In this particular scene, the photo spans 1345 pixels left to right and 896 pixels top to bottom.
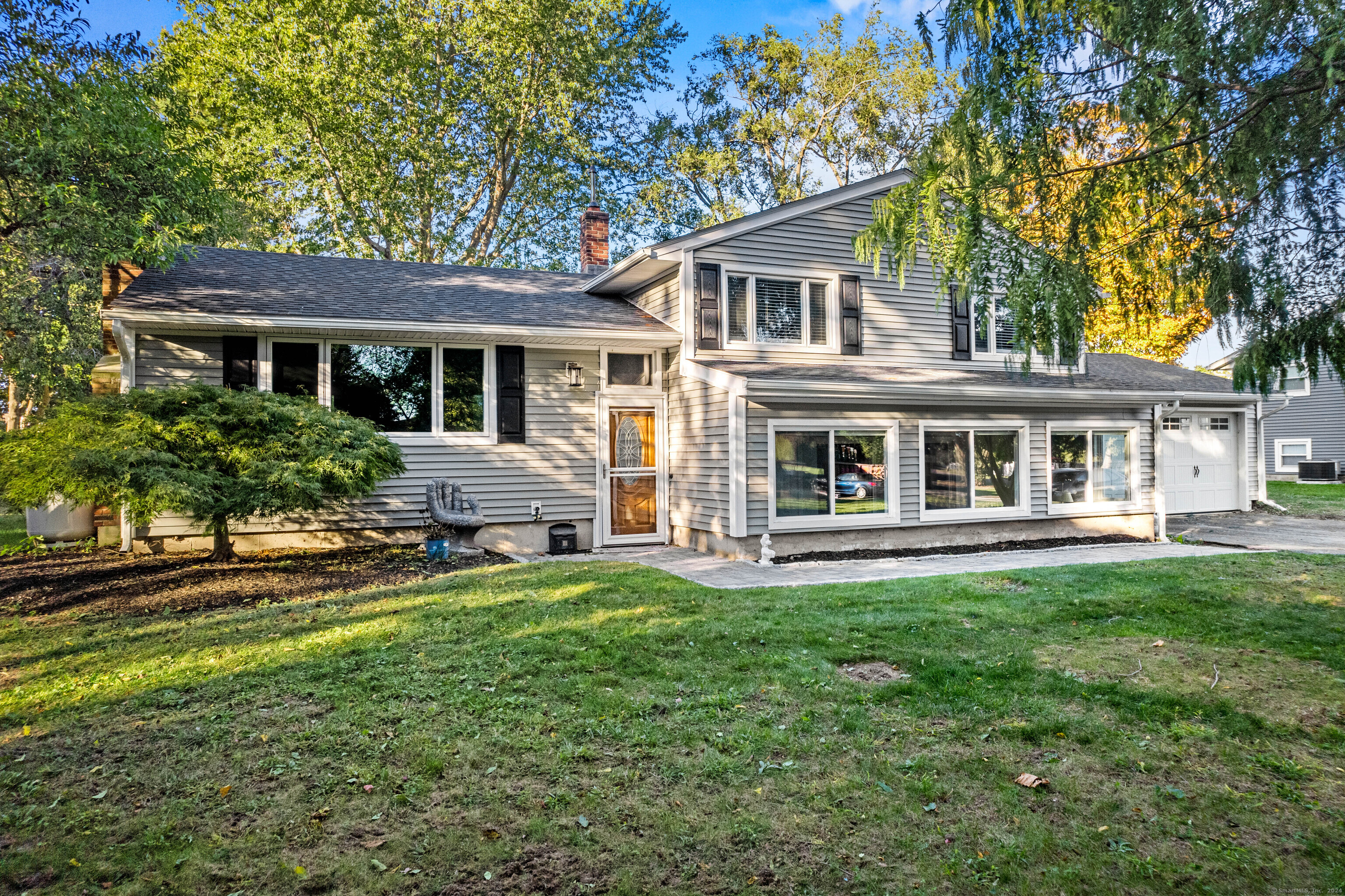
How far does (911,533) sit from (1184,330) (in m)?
13.7

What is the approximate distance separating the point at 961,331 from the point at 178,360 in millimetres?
11236

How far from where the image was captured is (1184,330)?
760 inches

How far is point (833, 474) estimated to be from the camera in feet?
33.2

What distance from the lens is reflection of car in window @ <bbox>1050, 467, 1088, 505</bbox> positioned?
11.7 metres

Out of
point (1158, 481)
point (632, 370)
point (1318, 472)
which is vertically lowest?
point (1318, 472)

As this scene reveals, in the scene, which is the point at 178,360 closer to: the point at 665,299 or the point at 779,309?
the point at 665,299

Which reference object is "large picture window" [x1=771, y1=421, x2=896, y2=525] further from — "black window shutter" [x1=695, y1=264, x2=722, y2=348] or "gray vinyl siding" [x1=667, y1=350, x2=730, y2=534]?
"black window shutter" [x1=695, y1=264, x2=722, y2=348]

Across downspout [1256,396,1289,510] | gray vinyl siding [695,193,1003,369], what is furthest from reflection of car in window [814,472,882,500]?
downspout [1256,396,1289,510]

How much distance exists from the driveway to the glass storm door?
8.22m

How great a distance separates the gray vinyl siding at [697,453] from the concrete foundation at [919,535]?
240 millimetres

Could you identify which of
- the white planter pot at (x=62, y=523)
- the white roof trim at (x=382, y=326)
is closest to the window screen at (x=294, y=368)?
the white roof trim at (x=382, y=326)

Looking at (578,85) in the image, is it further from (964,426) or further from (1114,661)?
(1114,661)

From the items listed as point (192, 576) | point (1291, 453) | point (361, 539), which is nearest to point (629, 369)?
point (361, 539)

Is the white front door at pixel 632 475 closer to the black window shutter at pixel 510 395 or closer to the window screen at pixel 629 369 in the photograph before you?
the window screen at pixel 629 369
